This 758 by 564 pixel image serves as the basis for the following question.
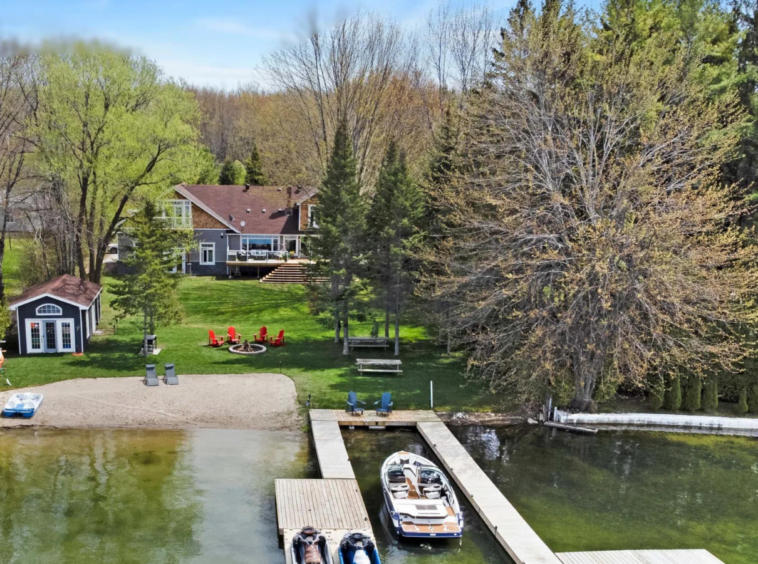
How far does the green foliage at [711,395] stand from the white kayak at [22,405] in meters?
24.9

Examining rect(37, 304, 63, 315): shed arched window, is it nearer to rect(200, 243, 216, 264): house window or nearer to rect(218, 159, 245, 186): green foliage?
rect(200, 243, 216, 264): house window

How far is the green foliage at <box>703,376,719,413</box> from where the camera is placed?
83.0ft

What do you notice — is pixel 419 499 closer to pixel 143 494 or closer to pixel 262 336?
pixel 143 494

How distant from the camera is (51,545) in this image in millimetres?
15133

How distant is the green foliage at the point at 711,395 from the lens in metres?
25.3

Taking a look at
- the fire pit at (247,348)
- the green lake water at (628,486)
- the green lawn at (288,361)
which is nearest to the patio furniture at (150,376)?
the green lawn at (288,361)

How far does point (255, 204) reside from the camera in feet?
176

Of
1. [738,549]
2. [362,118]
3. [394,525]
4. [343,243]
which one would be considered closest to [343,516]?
[394,525]

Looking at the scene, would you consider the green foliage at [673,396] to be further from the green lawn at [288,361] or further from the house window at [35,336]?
the house window at [35,336]

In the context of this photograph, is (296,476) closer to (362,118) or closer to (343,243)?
(343,243)

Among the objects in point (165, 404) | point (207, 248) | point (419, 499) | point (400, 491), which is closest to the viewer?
point (419, 499)

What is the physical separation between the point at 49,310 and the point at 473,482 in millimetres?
20469

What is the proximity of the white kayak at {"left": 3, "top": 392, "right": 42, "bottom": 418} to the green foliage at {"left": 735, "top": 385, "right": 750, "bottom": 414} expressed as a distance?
26161 mm

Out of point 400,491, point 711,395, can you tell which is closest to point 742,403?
point 711,395
